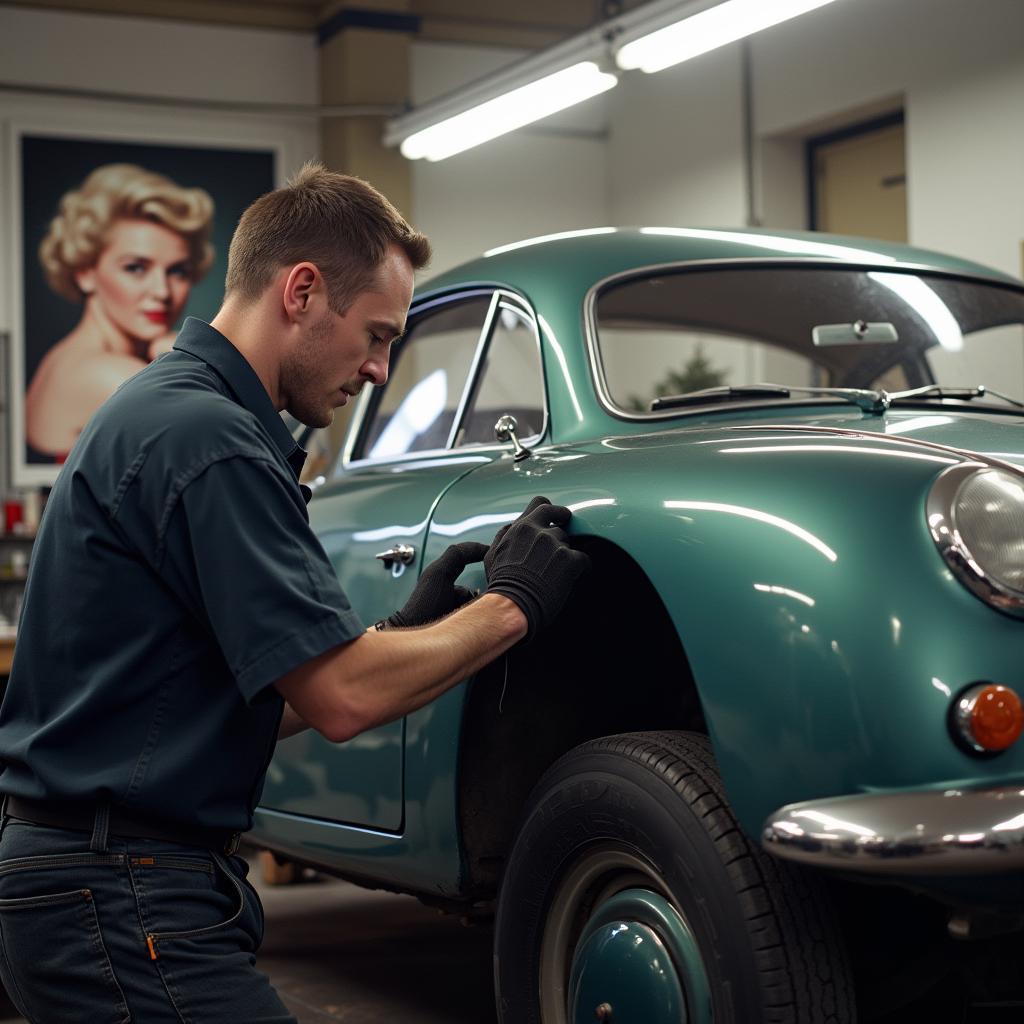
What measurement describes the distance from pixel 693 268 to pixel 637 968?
151cm

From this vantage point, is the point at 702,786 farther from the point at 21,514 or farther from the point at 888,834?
the point at 21,514

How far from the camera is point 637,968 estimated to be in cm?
219

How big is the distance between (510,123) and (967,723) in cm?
800

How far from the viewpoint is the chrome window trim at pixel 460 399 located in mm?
3106

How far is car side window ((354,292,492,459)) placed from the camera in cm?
346

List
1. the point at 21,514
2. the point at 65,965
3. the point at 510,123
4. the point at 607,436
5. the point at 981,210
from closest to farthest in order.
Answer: the point at 65,965, the point at 607,436, the point at 981,210, the point at 510,123, the point at 21,514

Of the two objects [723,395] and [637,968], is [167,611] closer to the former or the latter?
[637,968]

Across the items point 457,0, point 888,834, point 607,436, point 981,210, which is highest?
point 457,0

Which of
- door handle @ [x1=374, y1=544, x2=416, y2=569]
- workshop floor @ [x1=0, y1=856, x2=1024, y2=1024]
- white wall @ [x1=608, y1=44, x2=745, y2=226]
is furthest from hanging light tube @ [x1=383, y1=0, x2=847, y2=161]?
door handle @ [x1=374, y1=544, x2=416, y2=569]

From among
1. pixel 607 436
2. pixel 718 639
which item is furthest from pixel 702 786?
pixel 607 436

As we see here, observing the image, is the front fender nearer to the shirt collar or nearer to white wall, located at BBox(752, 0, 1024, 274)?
the shirt collar

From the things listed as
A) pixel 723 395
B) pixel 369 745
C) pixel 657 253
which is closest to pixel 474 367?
pixel 657 253

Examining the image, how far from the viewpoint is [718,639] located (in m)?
2.09

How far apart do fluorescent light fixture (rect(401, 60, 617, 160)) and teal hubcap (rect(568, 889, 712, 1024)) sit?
21.1 ft
